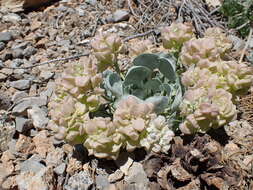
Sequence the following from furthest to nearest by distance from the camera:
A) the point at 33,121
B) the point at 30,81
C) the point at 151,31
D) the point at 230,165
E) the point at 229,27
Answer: the point at 229,27
the point at 151,31
the point at 30,81
the point at 33,121
the point at 230,165

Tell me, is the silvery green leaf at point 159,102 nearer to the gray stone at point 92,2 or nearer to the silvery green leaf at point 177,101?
the silvery green leaf at point 177,101

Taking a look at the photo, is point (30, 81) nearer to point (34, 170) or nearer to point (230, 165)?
point (34, 170)

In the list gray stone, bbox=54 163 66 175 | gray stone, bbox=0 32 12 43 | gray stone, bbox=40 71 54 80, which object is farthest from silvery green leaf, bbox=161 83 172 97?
gray stone, bbox=0 32 12 43

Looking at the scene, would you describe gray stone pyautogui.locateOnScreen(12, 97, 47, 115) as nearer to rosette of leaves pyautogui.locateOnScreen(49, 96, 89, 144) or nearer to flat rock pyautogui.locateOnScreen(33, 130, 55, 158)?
flat rock pyautogui.locateOnScreen(33, 130, 55, 158)

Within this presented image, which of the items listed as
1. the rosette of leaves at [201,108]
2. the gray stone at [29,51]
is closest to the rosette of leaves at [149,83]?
the rosette of leaves at [201,108]

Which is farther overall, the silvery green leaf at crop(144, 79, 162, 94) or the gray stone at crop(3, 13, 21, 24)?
the gray stone at crop(3, 13, 21, 24)

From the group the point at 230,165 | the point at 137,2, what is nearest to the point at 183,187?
the point at 230,165
